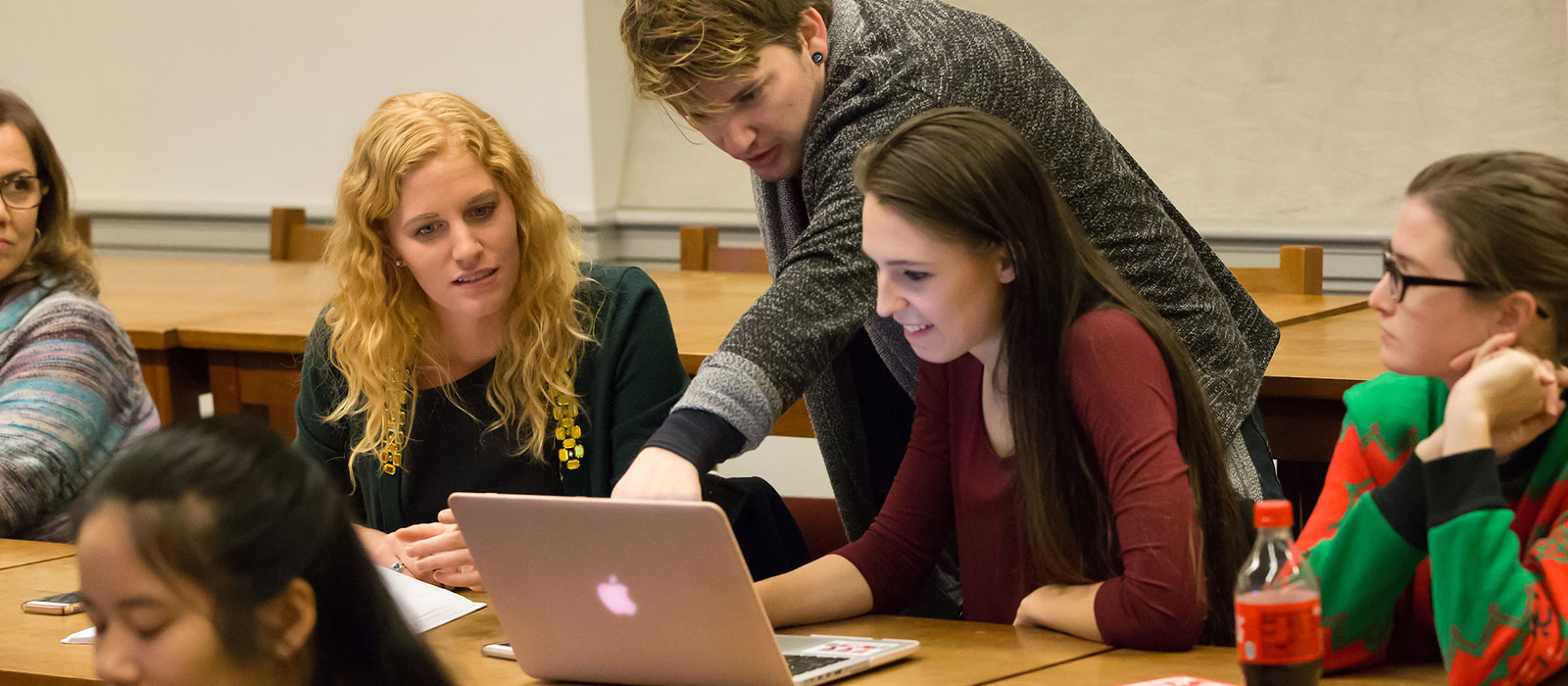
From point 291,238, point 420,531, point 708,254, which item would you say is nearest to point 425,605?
point 420,531

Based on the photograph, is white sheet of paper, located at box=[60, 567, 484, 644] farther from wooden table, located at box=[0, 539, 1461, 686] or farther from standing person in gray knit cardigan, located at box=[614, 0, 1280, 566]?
standing person in gray knit cardigan, located at box=[614, 0, 1280, 566]

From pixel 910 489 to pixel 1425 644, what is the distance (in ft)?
1.81

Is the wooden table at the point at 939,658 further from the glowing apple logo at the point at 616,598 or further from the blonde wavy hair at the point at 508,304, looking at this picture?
the blonde wavy hair at the point at 508,304

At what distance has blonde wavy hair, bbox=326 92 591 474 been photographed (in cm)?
208

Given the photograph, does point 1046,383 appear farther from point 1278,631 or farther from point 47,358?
point 47,358

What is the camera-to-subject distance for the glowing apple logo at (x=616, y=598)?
1.38 metres

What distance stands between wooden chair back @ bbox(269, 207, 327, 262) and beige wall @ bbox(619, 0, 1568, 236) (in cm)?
191

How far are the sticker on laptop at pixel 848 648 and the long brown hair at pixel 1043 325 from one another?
219mm

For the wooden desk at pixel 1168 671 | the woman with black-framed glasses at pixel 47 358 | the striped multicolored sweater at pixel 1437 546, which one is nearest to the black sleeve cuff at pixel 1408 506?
the striped multicolored sweater at pixel 1437 546

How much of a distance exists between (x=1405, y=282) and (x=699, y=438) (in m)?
0.66

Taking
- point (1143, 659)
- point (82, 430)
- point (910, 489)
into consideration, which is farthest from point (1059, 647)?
point (82, 430)

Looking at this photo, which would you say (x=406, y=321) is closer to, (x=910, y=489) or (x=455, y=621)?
(x=455, y=621)

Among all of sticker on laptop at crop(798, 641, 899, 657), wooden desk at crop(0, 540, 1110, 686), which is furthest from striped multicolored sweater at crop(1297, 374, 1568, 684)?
sticker on laptop at crop(798, 641, 899, 657)

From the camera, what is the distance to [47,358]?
93.1 inches
